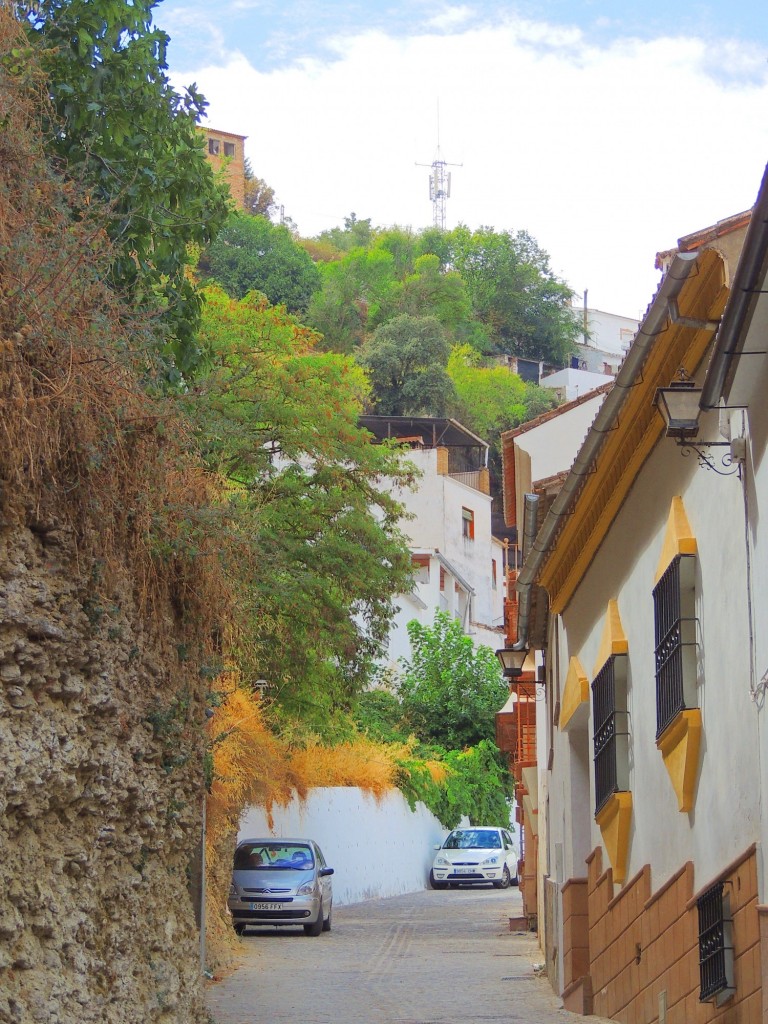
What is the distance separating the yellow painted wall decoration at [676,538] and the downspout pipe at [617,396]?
1054 millimetres

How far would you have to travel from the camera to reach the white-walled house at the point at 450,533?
190ft

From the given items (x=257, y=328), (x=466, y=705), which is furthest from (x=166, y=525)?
(x=466, y=705)

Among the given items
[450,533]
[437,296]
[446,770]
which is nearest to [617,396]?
[446,770]

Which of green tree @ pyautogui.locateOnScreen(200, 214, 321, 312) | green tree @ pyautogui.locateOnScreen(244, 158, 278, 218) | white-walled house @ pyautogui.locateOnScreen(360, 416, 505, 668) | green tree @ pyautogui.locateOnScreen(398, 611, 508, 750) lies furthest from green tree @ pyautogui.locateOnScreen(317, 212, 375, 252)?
green tree @ pyautogui.locateOnScreen(398, 611, 508, 750)

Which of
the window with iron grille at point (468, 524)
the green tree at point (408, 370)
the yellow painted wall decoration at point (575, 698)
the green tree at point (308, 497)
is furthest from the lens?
the green tree at point (408, 370)

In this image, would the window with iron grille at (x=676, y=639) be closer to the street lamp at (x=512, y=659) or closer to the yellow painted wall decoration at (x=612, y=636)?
the yellow painted wall decoration at (x=612, y=636)

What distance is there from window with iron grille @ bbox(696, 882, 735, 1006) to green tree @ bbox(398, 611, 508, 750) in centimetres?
3843

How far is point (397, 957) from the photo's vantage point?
20.7 m

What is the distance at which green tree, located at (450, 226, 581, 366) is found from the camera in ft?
316

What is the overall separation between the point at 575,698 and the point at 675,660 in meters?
4.64

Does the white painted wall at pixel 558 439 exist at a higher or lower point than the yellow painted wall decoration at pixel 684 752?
higher

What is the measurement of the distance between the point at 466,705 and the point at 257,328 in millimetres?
26634

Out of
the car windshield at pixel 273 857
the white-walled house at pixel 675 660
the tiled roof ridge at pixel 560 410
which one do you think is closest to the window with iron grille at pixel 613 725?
the white-walled house at pixel 675 660

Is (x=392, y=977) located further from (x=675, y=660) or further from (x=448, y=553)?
(x=448, y=553)
